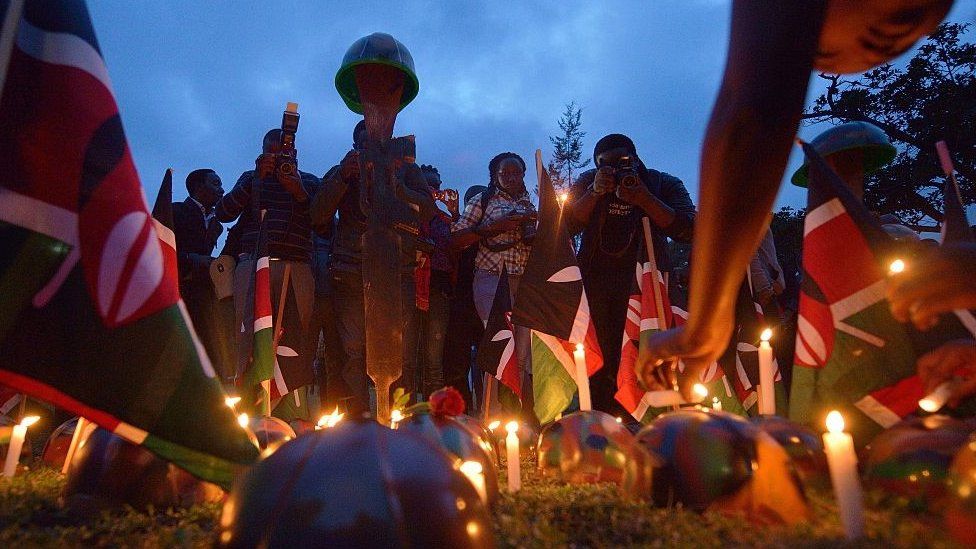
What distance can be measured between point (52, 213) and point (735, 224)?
5.18ft

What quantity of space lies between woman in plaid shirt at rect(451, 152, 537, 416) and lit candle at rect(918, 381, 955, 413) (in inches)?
157

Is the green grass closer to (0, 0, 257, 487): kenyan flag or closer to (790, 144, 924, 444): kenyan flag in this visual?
(0, 0, 257, 487): kenyan flag

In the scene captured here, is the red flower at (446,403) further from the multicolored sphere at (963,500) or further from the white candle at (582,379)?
the multicolored sphere at (963,500)

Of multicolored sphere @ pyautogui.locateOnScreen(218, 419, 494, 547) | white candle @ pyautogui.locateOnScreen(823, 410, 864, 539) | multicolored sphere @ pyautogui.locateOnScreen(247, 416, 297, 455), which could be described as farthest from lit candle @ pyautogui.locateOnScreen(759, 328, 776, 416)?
multicolored sphere @ pyautogui.locateOnScreen(247, 416, 297, 455)

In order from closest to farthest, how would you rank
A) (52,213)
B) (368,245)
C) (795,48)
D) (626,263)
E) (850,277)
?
(795,48), (52,213), (850,277), (368,245), (626,263)

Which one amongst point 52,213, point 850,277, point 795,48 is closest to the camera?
point 795,48

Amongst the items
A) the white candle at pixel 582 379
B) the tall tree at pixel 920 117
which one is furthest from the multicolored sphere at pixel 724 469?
the tall tree at pixel 920 117

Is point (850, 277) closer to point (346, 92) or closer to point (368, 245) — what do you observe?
point (368, 245)

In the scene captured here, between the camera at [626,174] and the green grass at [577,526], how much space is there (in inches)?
135

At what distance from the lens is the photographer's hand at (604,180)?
5.44 metres

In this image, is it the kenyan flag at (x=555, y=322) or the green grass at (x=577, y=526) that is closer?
the green grass at (x=577, y=526)

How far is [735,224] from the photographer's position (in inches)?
47.8

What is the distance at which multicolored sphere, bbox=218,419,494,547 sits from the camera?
1164mm

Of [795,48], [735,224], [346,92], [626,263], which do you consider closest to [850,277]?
[735,224]
